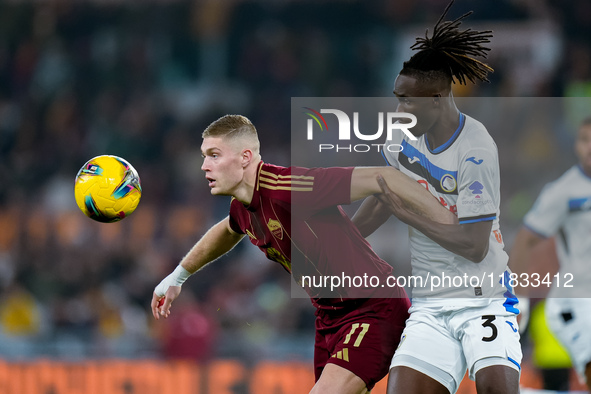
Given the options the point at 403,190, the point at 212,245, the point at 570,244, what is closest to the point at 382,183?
the point at 403,190

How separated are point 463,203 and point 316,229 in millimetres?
793

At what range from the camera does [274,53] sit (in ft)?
46.3

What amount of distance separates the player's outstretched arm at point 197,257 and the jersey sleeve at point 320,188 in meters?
0.74

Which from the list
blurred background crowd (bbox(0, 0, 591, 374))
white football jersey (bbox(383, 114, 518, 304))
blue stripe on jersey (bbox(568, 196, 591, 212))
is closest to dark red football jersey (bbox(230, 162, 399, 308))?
white football jersey (bbox(383, 114, 518, 304))

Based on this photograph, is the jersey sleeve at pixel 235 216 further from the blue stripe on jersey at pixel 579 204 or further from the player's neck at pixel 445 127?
the blue stripe on jersey at pixel 579 204

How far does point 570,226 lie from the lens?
598 cm

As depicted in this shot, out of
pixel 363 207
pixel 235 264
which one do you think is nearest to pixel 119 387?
pixel 235 264

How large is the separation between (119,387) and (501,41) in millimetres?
7984

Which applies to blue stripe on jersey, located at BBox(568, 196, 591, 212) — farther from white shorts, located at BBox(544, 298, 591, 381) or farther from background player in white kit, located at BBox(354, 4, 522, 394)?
background player in white kit, located at BBox(354, 4, 522, 394)

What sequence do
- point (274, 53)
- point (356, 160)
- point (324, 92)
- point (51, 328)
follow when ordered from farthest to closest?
point (274, 53)
point (324, 92)
point (51, 328)
point (356, 160)

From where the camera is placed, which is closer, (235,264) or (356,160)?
(356,160)

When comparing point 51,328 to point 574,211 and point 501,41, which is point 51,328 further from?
point 501,41

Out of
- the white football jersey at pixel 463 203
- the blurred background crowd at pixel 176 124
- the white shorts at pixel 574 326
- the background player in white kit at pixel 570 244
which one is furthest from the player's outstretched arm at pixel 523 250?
the blurred background crowd at pixel 176 124

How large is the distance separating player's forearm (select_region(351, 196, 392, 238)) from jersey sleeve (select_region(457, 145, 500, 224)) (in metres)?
0.59
